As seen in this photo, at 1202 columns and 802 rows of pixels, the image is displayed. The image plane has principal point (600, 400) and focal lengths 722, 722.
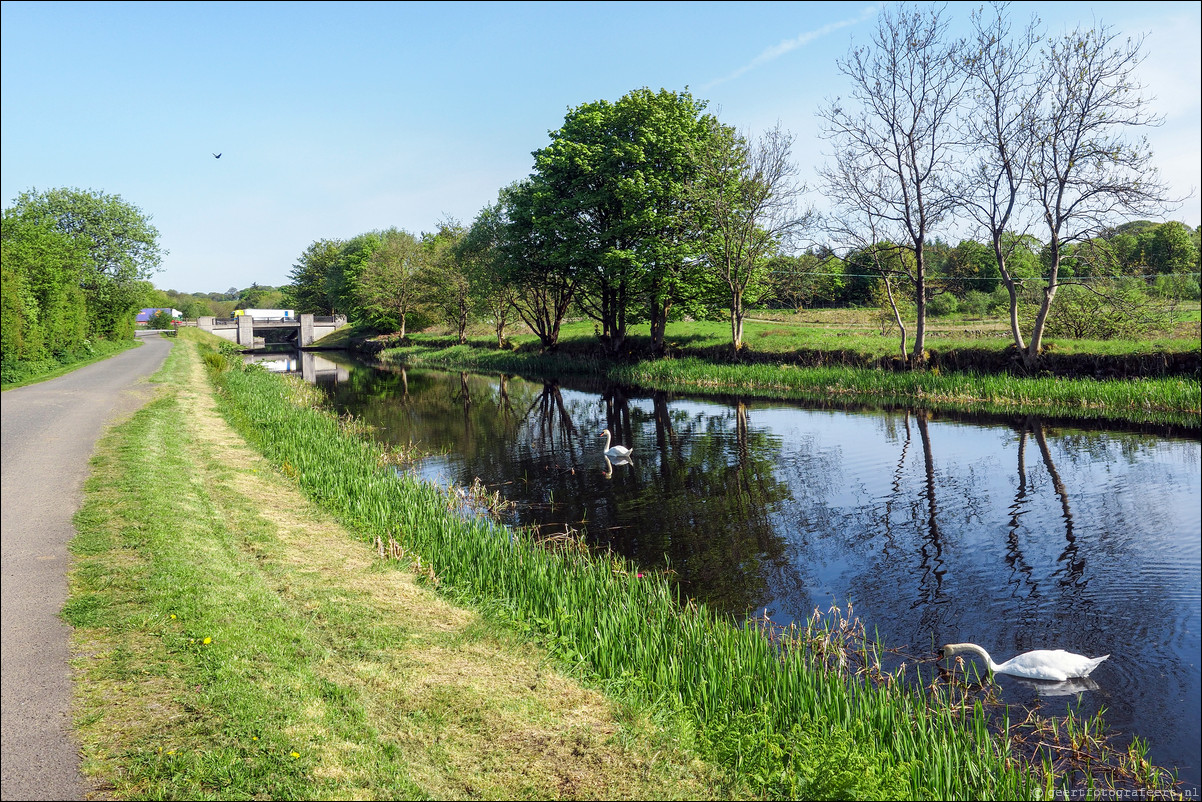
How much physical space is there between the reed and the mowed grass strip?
397 millimetres

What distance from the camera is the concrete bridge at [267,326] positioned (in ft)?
310

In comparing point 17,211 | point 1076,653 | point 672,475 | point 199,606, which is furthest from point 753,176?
point 17,211

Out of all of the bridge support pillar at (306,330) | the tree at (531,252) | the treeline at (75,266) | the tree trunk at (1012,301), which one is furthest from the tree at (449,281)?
the tree trunk at (1012,301)

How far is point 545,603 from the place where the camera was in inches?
312

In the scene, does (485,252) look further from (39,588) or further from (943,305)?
(39,588)

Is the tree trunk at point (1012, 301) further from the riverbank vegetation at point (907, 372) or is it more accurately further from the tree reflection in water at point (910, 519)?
the tree reflection in water at point (910, 519)

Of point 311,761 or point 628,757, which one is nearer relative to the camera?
point 311,761

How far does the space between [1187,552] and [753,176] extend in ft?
93.2

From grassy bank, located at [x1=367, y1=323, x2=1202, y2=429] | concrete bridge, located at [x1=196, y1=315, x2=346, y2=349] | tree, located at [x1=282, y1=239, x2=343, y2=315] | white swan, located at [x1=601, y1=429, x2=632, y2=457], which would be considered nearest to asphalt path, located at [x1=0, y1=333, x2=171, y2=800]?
white swan, located at [x1=601, y1=429, x2=632, y2=457]

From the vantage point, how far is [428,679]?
5.98 metres

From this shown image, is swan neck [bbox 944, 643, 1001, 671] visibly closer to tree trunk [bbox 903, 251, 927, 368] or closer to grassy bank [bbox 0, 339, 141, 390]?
tree trunk [bbox 903, 251, 927, 368]

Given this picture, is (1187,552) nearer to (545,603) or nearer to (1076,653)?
(1076,653)

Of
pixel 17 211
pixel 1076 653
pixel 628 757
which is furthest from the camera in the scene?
pixel 17 211

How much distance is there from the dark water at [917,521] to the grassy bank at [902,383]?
2.36m
